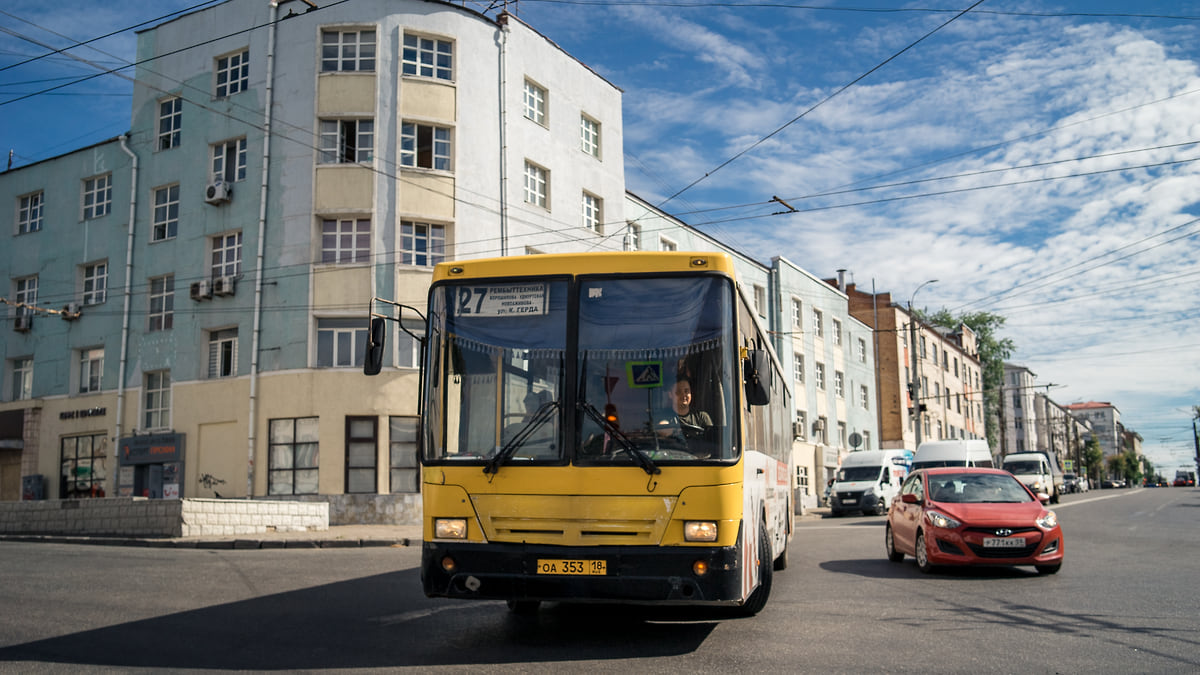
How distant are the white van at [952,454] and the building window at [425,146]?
19.8m

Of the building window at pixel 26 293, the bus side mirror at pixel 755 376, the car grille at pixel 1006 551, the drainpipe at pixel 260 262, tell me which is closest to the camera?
the bus side mirror at pixel 755 376

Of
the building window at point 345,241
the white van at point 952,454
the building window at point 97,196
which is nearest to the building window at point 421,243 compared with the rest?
the building window at point 345,241

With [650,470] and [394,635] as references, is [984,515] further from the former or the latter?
[394,635]

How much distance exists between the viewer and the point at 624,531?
23.3ft

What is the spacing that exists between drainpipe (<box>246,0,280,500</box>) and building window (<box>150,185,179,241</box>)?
4100 mm

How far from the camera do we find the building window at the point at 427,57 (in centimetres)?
2889

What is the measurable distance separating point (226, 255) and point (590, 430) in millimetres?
25237

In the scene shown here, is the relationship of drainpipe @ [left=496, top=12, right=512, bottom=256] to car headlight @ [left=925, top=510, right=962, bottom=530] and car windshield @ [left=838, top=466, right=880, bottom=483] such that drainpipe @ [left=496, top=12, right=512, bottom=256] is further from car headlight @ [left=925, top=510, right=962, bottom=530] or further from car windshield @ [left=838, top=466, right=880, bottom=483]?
car headlight @ [left=925, top=510, right=962, bottom=530]

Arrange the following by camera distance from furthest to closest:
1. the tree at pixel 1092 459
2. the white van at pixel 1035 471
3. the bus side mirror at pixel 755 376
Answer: the tree at pixel 1092 459 → the white van at pixel 1035 471 → the bus side mirror at pixel 755 376

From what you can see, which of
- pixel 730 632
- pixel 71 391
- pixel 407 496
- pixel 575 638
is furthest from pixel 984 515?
pixel 71 391

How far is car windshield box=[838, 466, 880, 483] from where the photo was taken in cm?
3484

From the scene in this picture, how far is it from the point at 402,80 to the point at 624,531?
2390cm

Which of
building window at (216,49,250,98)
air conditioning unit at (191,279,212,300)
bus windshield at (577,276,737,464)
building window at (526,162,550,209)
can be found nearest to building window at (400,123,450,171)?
building window at (526,162,550,209)

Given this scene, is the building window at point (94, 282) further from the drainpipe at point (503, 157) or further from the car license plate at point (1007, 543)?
the car license plate at point (1007, 543)
